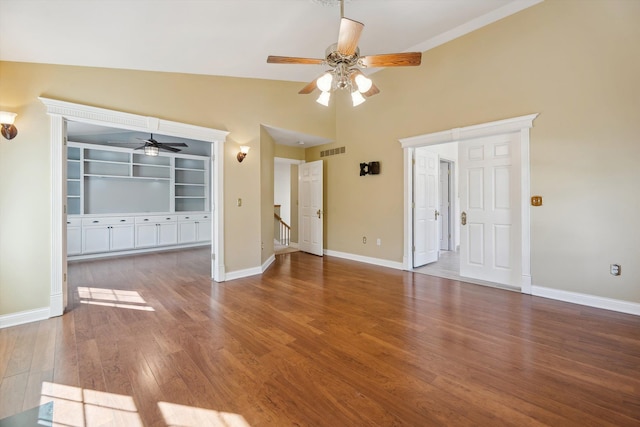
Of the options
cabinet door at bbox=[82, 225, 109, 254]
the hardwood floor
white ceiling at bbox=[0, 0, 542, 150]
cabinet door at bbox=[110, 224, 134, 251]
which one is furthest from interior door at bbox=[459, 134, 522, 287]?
cabinet door at bbox=[82, 225, 109, 254]

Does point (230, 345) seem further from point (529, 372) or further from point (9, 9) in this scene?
point (9, 9)

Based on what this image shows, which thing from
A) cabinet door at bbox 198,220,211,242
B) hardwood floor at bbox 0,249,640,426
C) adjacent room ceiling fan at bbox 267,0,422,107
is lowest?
hardwood floor at bbox 0,249,640,426

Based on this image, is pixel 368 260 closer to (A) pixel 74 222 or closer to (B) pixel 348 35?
(B) pixel 348 35

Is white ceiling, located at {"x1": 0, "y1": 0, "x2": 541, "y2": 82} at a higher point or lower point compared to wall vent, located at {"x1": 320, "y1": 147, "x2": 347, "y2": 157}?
higher

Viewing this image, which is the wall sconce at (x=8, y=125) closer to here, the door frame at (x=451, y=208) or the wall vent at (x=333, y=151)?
the wall vent at (x=333, y=151)

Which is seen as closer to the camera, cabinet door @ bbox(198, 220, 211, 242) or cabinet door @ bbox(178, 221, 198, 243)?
cabinet door @ bbox(178, 221, 198, 243)

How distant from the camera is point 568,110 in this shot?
329 centimetres

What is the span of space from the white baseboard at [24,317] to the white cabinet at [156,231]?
12.4 ft

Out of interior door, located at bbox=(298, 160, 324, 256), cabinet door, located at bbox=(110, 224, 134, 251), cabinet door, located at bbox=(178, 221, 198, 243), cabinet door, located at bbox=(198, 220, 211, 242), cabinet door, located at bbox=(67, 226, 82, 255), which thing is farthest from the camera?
cabinet door, located at bbox=(198, 220, 211, 242)

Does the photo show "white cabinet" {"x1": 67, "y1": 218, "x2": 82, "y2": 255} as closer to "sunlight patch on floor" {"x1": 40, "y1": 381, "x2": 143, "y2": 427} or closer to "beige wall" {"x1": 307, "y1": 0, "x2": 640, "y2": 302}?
"sunlight patch on floor" {"x1": 40, "y1": 381, "x2": 143, "y2": 427}

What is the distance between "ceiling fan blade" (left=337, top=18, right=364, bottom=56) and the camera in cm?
207

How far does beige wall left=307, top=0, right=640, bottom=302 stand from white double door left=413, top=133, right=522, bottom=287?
26 cm

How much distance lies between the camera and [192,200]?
25.5 feet

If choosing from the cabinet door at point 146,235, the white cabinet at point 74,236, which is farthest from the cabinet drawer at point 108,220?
the cabinet door at point 146,235
